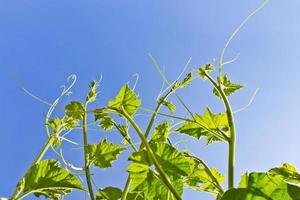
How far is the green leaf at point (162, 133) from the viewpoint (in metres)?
1.33

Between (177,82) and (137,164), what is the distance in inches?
18.9

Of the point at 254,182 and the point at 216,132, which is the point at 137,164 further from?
the point at 254,182

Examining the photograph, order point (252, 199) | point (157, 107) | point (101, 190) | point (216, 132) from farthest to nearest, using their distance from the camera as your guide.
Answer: point (157, 107)
point (101, 190)
point (216, 132)
point (252, 199)

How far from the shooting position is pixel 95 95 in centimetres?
140

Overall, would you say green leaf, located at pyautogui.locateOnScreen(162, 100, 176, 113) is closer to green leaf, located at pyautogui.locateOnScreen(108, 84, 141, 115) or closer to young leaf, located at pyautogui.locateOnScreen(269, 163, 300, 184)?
green leaf, located at pyautogui.locateOnScreen(108, 84, 141, 115)

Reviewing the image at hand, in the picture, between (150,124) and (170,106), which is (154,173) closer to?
(150,124)

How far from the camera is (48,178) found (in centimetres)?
112

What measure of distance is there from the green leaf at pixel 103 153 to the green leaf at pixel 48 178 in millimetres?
121

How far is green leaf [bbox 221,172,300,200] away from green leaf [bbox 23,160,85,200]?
0.55m

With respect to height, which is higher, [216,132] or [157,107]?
[157,107]

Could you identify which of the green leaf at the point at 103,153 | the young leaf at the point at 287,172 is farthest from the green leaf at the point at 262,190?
the green leaf at the point at 103,153

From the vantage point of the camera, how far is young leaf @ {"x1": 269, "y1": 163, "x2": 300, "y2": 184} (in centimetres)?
104

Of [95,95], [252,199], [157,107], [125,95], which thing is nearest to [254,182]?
[252,199]

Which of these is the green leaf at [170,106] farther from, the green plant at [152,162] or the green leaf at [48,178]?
the green leaf at [48,178]
